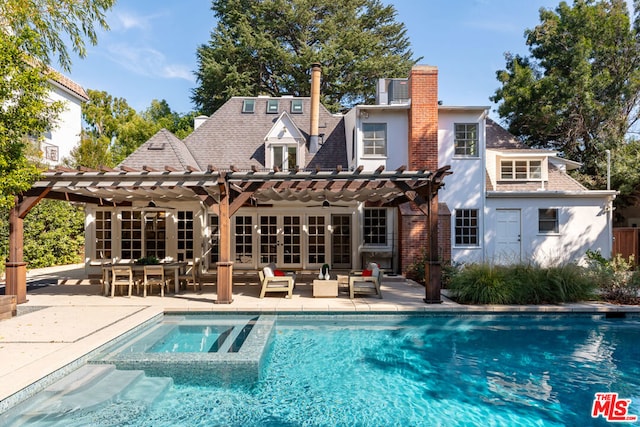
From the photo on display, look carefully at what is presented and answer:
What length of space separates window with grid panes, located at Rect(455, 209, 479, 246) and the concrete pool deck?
327cm

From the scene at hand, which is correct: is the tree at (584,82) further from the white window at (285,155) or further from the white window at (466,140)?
the white window at (285,155)

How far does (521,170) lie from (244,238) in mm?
11861

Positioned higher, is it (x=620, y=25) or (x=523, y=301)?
(x=620, y=25)

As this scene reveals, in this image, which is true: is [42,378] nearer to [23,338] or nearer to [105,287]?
[23,338]

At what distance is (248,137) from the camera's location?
15867mm

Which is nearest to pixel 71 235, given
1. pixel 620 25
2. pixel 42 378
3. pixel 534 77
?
pixel 42 378

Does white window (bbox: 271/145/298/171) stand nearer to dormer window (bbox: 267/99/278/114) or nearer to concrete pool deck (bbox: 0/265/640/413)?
dormer window (bbox: 267/99/278/114)

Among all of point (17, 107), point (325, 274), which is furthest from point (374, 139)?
point (17, 107)

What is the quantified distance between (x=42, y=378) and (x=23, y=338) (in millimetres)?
2115

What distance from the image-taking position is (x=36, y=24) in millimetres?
7598

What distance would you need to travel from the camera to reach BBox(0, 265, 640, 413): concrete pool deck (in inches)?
187

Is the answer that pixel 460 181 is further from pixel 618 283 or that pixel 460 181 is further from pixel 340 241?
pixel 618 283

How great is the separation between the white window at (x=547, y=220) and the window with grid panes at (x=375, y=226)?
6238mm

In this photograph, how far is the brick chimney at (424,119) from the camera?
1302 cm
